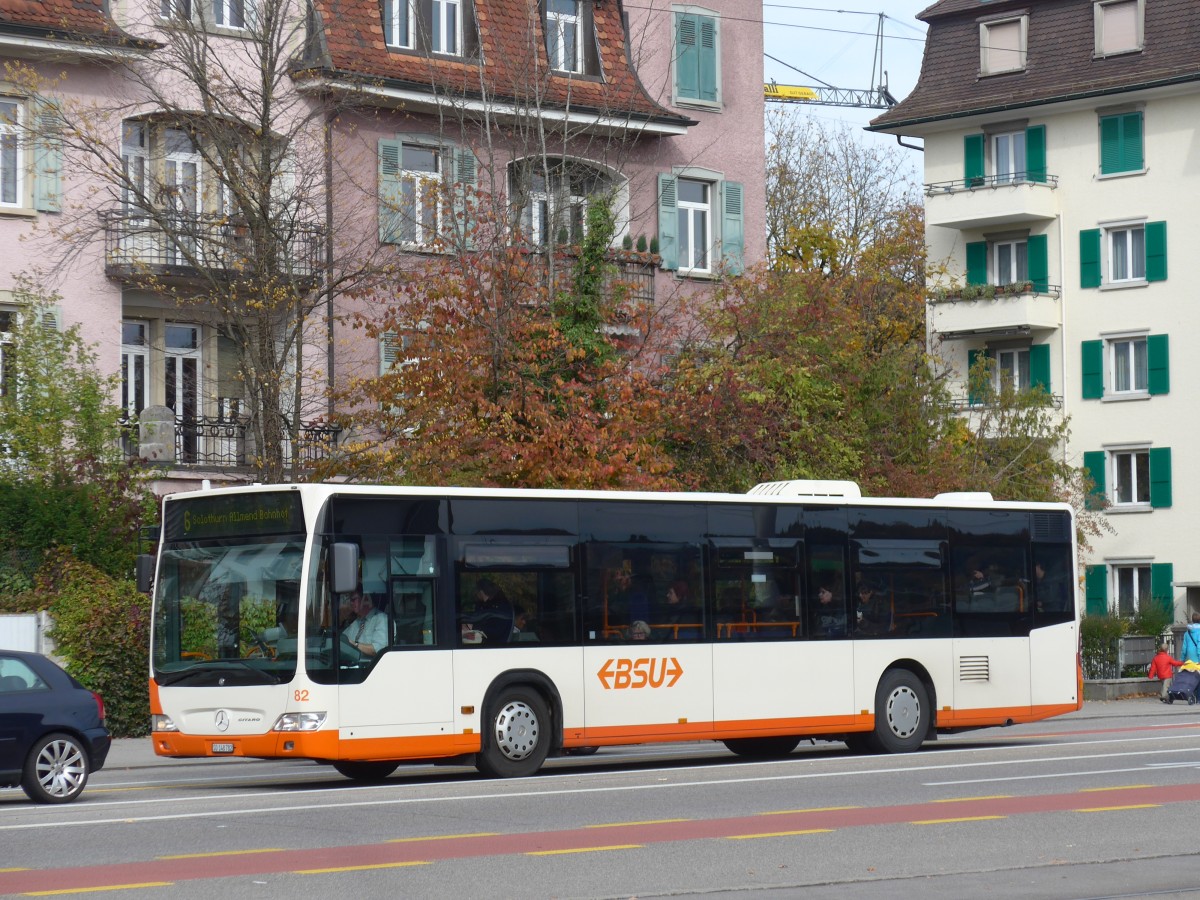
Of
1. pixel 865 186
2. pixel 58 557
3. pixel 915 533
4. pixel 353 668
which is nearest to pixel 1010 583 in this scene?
pixel 915 533

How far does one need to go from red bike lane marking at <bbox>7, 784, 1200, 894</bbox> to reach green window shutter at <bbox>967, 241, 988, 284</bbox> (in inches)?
1518

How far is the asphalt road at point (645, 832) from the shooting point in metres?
11.3

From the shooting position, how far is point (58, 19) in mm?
31516

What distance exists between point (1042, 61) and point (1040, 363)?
7958mm

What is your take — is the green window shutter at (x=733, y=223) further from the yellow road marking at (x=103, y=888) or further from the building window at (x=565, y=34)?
the yellow road marking at (x=103, y=888)

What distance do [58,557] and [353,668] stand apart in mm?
11303

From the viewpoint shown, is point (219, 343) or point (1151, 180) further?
point (1151, 180)

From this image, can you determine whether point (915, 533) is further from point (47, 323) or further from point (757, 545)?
point (47, 323)

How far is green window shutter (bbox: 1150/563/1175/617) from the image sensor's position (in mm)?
51125

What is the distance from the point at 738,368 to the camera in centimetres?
3362

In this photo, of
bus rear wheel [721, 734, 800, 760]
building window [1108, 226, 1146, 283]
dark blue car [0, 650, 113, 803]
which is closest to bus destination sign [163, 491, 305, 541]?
dark blue car [0, 650, 113, 803]

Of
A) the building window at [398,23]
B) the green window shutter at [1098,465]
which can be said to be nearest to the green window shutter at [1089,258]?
the green window shutter at [1098,465]

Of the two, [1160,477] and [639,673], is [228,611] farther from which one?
[1160,477]

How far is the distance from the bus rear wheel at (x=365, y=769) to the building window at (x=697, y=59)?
74.8ft
